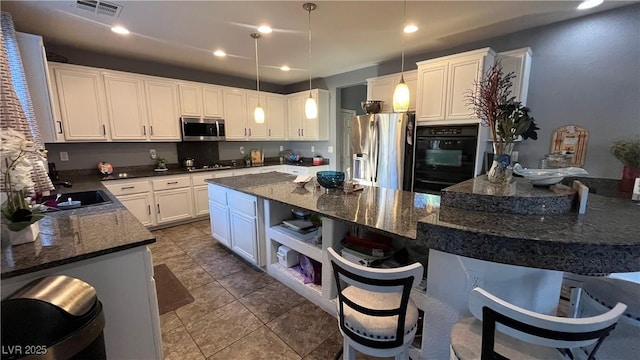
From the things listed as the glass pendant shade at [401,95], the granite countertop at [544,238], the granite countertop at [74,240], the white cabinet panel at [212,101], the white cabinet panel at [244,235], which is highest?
the white cabinet panel at [212,101]

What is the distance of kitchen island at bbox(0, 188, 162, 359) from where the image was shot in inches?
44.9

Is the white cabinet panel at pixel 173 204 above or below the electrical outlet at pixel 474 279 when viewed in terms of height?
below

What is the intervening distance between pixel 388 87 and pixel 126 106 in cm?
381

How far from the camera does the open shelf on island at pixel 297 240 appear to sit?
202 cm

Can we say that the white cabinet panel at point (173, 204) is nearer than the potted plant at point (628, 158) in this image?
No

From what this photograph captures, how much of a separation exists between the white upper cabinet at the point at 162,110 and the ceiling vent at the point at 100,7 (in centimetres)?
151

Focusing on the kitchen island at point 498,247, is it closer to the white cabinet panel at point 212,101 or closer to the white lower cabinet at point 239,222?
the white lower cabinet at point 239,222

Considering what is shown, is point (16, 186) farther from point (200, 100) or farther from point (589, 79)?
point (589, 79)

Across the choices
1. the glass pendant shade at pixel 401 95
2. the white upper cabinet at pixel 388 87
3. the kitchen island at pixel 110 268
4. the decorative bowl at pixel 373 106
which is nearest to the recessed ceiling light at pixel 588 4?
the white upper cabinet at pixel 388 87

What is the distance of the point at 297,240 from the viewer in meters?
2.17

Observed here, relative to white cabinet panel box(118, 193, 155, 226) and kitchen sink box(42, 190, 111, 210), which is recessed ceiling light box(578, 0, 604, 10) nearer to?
kitchen sink box(42, 190, 111, 210)

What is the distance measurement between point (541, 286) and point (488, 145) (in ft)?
7.45

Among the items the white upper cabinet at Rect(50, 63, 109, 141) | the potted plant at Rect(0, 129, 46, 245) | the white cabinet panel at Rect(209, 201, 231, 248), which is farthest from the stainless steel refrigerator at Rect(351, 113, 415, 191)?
the white upper cabinet at Rect(50, 63, 109, 141)

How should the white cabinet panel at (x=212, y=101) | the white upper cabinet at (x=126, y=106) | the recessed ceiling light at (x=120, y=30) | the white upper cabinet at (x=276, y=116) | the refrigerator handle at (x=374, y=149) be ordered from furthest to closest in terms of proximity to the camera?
the white upper cabinet at (x=276, y=116), the white cabinet panel at (x=212, y=101), the refrigerator handle at (x=374, y=149), the white upper cabinet at (x=126, y=106), the recessed ceiling light at (x=120, y=30)
